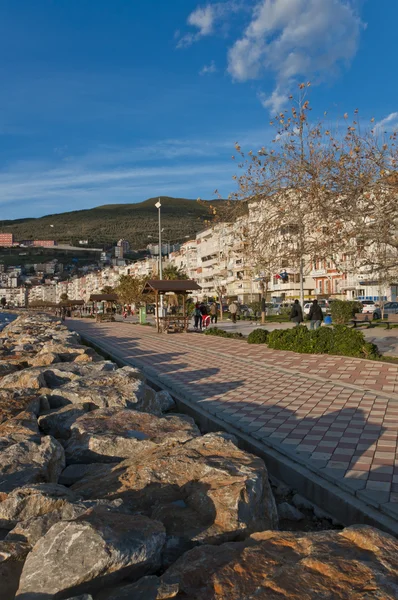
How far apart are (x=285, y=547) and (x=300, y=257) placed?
9.45 meters

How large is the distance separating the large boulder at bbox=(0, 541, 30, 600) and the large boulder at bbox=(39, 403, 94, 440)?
2.93 meters

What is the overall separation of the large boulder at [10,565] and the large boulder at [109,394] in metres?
3.65

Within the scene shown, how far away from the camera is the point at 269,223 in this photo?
11430 millimetres

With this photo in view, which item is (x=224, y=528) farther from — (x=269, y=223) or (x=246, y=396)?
(x=269, y=223)

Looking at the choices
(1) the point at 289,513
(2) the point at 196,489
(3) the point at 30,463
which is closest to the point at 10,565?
(2) the point at 196,489

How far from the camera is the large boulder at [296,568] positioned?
240 centimetres

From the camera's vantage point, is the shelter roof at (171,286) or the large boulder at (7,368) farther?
the shelter roof at (171,286)

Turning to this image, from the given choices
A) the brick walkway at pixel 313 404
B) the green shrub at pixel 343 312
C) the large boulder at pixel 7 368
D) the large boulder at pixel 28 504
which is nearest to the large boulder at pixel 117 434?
the brick walkway at pixel 313 404

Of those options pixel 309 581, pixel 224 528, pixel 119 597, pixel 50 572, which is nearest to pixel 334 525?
pixel 224 528

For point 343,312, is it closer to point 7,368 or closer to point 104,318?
point 7,368

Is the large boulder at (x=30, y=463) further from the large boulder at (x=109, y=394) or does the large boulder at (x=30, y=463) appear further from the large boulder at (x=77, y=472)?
the large boulder at (x=109, y=394)

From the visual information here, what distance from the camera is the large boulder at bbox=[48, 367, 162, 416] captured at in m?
7.06

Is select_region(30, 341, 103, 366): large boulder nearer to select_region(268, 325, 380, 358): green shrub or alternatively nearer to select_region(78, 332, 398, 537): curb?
select_region(78, 332, 398, 537): curb

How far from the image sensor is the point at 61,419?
6.42 meters
